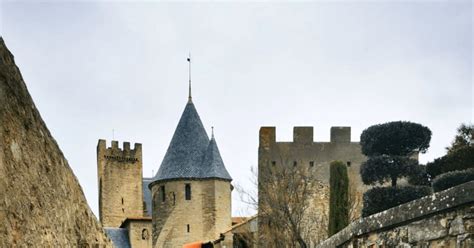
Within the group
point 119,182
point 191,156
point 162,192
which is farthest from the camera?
point 119,182

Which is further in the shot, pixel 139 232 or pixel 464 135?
pixel 139 232

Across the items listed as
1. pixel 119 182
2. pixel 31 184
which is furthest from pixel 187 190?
pixel 31 184

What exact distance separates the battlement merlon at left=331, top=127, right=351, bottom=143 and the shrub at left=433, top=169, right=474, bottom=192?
23620 millimetres

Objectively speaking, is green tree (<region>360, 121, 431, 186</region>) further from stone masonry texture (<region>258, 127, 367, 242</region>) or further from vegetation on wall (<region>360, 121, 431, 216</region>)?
stone masonry texture (<region>258, 127, 367, 242</region>)

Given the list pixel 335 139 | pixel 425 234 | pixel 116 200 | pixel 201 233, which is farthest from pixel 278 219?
pixel 116 200

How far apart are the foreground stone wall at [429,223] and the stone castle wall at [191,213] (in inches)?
1437

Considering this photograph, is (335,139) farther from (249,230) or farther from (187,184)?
(187,184)

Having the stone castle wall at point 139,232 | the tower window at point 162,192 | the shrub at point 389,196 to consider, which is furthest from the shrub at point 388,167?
the stone castle wall at point 139,232

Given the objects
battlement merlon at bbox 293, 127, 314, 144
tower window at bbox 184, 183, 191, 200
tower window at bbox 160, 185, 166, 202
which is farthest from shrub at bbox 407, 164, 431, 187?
tower window at bbox 160, 185, 166, 202

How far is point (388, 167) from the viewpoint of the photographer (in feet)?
26.4

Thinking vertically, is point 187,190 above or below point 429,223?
above

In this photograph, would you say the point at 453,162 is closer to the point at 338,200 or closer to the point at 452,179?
the point at 452,179

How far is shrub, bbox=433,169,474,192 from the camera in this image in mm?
6427

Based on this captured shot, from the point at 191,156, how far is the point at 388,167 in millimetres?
36776
